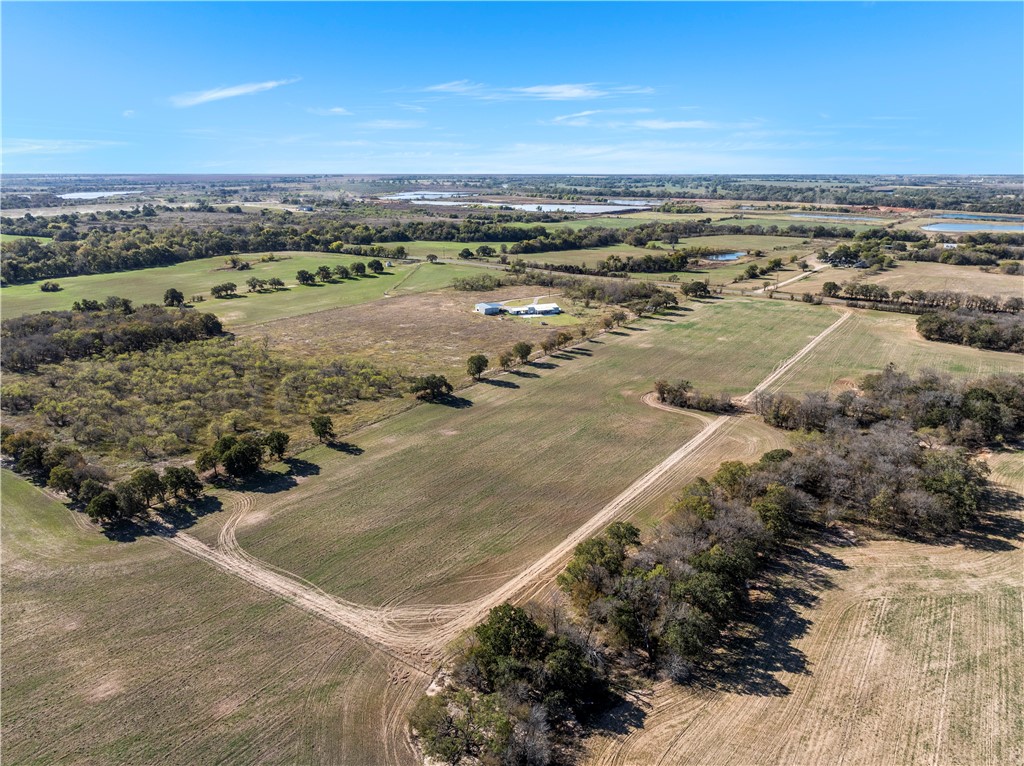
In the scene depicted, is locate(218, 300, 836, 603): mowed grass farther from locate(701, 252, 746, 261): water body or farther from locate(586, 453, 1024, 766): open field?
locate(701, 252, 746, 261): water body

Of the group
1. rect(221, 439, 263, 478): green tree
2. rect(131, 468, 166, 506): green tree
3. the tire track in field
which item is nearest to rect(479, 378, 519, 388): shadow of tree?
the tire track in field

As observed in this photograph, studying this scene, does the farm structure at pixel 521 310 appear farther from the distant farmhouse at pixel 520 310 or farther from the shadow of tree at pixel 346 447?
the shadow of tree at pixel 346 447

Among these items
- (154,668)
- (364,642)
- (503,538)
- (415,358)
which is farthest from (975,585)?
(415,358)

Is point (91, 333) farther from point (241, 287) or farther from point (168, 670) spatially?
point (168, 670)

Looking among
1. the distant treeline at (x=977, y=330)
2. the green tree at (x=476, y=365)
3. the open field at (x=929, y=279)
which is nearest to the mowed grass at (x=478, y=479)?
the green tree at (x=476, y=365)

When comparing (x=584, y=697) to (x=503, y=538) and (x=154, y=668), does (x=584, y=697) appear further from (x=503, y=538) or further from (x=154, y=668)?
(x=154, y=668)

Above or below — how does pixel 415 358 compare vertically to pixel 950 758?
above

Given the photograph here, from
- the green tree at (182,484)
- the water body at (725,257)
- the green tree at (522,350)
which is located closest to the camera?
the green tree at (182,484)
